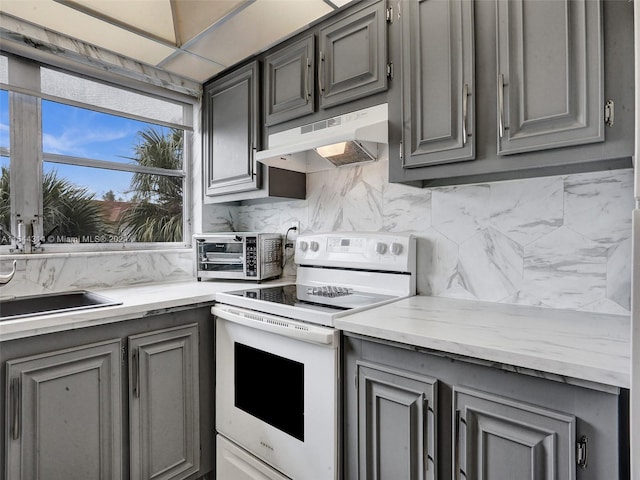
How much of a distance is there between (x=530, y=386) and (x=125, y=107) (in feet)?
8.32

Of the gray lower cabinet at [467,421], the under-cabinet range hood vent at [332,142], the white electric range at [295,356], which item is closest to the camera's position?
the gray lower cabinet at [467,421]

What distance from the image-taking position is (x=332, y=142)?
4.96 ft

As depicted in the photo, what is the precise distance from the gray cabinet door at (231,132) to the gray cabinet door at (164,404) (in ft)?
3.07

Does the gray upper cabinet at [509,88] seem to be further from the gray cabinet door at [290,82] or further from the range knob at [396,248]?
the gray cabinet door at [290,82]

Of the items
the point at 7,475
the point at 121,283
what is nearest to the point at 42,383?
the point at 7,475

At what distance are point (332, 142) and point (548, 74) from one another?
778mm

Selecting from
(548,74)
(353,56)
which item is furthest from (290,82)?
(548,74)

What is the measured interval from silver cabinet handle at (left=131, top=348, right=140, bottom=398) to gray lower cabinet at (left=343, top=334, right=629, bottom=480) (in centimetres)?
91

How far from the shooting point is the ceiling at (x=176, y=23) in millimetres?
1688

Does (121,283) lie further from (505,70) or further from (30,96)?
(505,70)

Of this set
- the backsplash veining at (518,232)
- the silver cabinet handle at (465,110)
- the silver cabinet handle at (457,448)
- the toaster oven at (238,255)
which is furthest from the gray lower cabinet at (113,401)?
the silver cabinet handle at (465,110)

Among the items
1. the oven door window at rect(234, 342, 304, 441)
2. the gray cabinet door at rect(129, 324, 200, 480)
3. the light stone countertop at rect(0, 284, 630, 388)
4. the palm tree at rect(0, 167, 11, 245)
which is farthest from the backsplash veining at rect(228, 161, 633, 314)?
the palm tree at rect(0, 167, 11, 245)

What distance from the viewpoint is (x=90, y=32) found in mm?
1852

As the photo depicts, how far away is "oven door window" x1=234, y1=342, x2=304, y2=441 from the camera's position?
1396 millimetres
